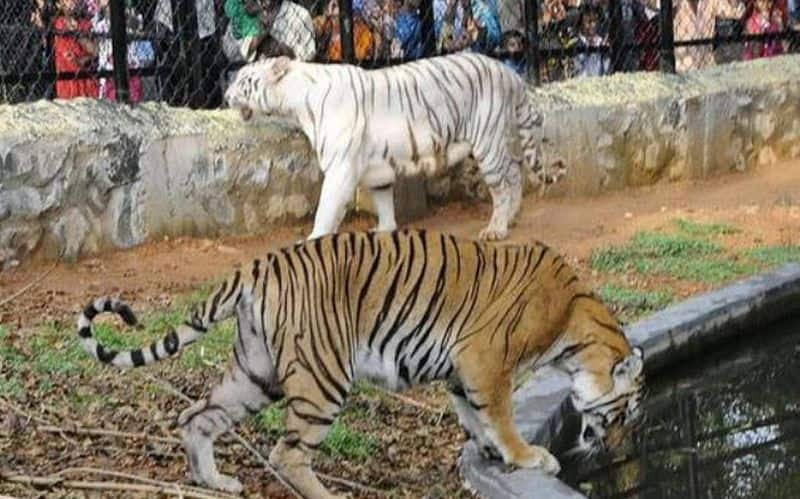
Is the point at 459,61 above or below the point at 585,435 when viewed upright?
above

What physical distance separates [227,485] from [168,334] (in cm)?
47

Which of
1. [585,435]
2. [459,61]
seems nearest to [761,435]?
[585,435]

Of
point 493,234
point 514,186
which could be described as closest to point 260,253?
point 493,234

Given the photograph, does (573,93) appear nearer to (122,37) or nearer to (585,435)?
(122,37)

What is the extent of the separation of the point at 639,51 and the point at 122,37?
4129mm

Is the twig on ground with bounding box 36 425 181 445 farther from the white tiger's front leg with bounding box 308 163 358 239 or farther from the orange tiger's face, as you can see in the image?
the white tiger's front leg with bounding box 308 163 358 239

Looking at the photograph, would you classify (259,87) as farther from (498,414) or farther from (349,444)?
(498,414)

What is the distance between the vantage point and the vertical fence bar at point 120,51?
377 inches

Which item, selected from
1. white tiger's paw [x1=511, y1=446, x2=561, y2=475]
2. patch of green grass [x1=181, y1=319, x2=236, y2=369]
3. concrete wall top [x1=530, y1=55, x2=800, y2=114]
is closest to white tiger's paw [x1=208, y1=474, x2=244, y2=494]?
white tiger's paw [x1=511, y1=446, x2=561, y2=475]

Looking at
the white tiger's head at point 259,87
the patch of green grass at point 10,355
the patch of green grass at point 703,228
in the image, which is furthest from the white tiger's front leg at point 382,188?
the patch of green grass at point 10,355

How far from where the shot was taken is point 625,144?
11688 mm

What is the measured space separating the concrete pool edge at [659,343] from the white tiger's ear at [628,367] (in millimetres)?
421

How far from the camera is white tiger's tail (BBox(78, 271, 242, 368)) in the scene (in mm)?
4910

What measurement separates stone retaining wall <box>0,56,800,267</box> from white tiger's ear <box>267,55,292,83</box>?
1.83ft
